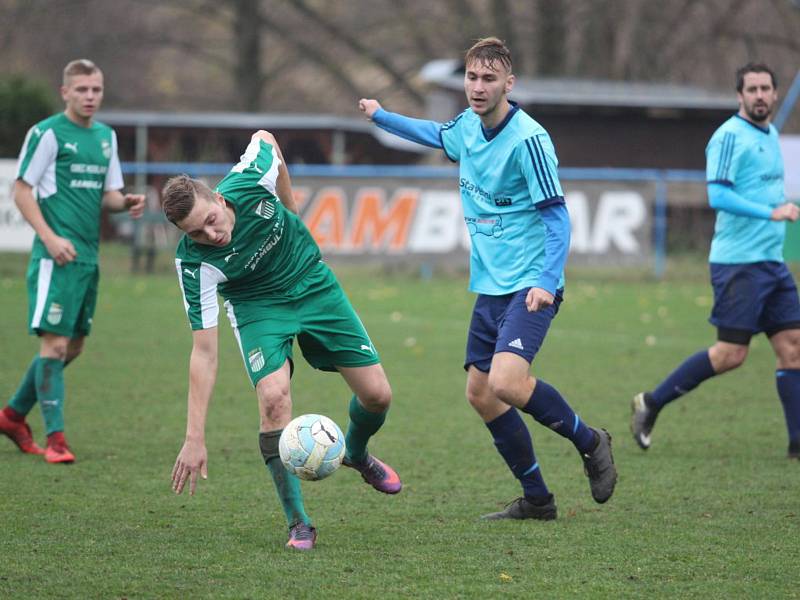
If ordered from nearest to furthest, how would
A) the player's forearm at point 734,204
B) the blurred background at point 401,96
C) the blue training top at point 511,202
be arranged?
the blue training top at point 511,202, the player's forearm at point 734,204, the blurred background at point 401,96

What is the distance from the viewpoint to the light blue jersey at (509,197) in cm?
551

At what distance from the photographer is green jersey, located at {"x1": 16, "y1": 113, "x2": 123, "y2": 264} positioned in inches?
290

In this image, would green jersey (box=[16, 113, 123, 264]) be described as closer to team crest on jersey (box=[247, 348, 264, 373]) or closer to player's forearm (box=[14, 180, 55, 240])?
player's forearm (box=[14, 180, 55, 240])

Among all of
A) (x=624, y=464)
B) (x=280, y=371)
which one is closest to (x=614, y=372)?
(x=624, y=464)

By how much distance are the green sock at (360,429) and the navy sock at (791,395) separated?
2813 millimetres

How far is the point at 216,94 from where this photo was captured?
4269 cm

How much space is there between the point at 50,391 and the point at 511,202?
3189 mm

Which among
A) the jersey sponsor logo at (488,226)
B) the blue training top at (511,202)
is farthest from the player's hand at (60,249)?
the jersey sponsor logo at (488,226)

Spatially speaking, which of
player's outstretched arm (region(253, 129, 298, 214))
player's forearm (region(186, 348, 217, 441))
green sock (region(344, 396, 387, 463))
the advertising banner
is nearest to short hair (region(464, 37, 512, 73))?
player's outstretched arm (region(253, 129, 298, 214))

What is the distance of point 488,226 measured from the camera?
18.9 feet

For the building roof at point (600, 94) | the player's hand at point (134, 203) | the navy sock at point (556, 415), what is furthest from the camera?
the building roof at point (600, 94)

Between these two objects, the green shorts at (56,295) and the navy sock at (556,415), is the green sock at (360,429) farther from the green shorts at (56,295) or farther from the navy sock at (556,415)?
the green shorts at (56,295)

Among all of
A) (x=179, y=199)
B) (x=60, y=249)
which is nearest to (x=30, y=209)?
(x=60, y=249)

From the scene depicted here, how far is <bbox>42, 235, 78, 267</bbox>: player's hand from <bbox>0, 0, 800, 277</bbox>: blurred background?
21.0 feet
